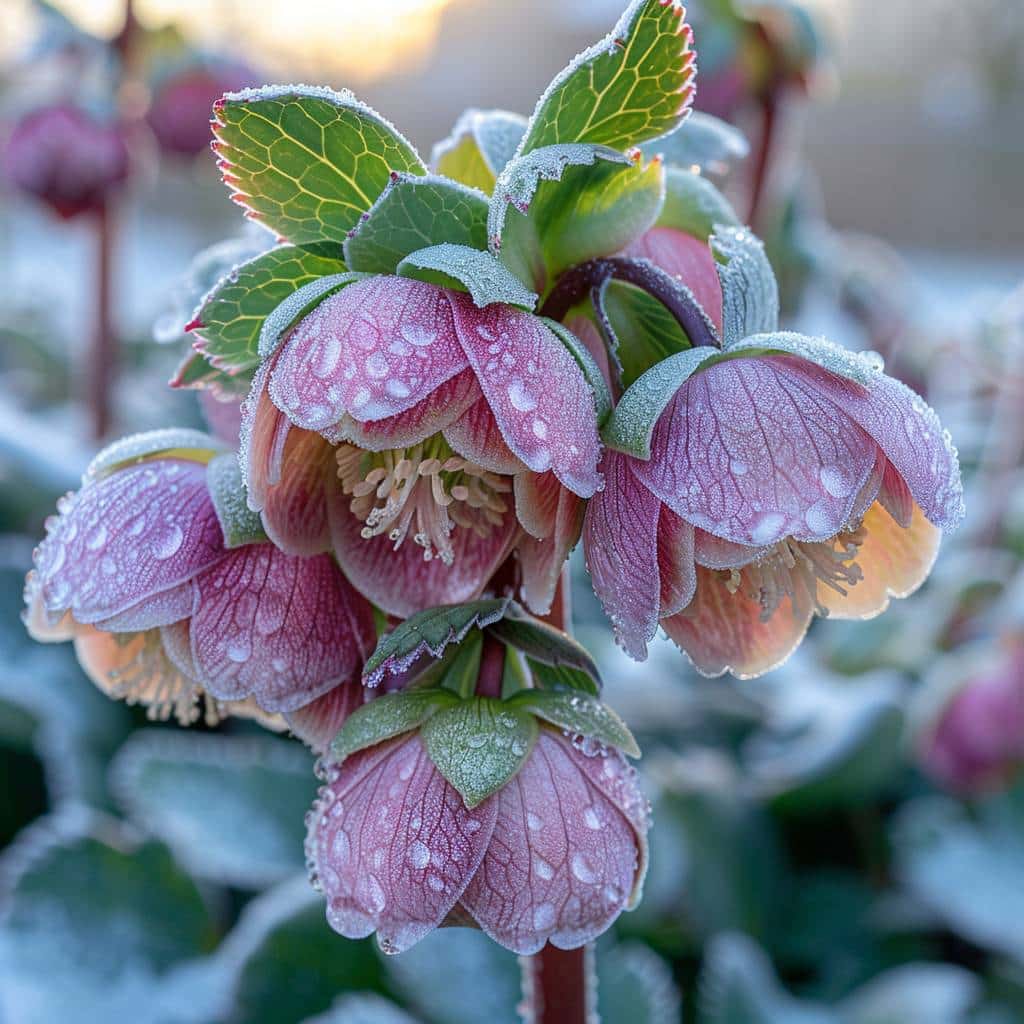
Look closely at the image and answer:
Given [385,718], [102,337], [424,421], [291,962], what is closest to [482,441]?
[424,421]

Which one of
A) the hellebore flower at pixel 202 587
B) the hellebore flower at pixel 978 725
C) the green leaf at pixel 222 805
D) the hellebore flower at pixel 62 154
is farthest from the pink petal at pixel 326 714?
the hellebore flower at pixel 62 154

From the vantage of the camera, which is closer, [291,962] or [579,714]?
[579,714]

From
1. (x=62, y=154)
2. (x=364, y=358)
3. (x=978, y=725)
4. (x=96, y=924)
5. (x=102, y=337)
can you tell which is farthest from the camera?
(x=102, y=337)

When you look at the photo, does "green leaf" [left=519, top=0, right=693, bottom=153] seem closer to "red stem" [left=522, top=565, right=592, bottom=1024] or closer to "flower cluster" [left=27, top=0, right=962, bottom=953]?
"flower cluster" [left=27, top=0, right=962, bottom=953]

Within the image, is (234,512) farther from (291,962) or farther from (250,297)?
(291,962)

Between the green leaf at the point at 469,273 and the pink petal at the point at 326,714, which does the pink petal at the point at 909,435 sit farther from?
the pink petal at the point at 326,714

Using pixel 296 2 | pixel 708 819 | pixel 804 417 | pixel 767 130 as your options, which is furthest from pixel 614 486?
pixel 296 2
